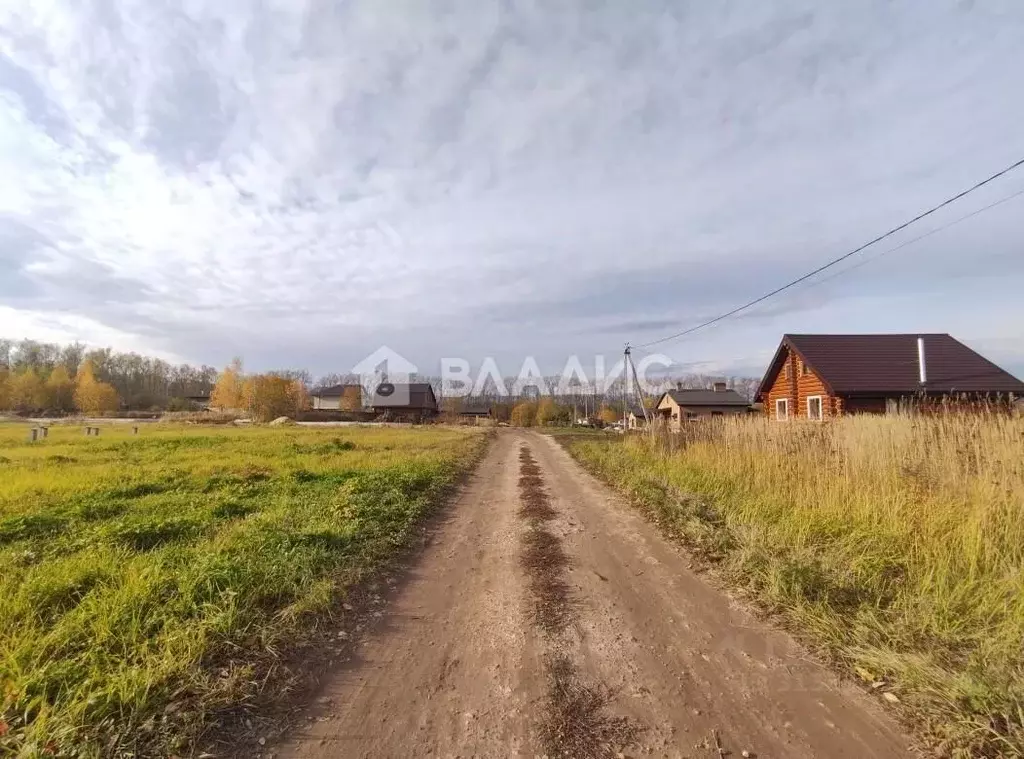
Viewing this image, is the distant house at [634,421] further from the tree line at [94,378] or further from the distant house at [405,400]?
the tree line at [94,378]

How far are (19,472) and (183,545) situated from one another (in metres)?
10.6

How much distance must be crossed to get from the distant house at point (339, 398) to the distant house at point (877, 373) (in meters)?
69.6

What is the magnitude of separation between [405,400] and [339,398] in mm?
16580

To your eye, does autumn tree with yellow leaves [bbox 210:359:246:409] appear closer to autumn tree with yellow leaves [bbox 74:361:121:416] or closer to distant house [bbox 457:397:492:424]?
autumn tree with yellow leaves [bbox 74:361:121:416]

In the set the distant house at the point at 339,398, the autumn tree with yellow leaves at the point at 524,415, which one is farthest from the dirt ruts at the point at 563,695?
the distant house at the point at 339,398

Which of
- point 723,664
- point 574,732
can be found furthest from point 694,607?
point 574,732

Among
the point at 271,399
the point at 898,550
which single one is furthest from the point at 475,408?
the point at 898,550

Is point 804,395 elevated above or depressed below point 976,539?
above

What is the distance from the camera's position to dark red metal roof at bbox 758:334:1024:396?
61.5 feet

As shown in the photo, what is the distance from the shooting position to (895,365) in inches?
785

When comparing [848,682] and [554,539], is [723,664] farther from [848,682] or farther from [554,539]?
[554,539]

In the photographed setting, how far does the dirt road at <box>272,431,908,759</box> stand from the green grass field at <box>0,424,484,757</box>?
2.40 feet

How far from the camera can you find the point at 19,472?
40.2 feet

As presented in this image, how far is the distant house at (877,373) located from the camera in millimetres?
18688
